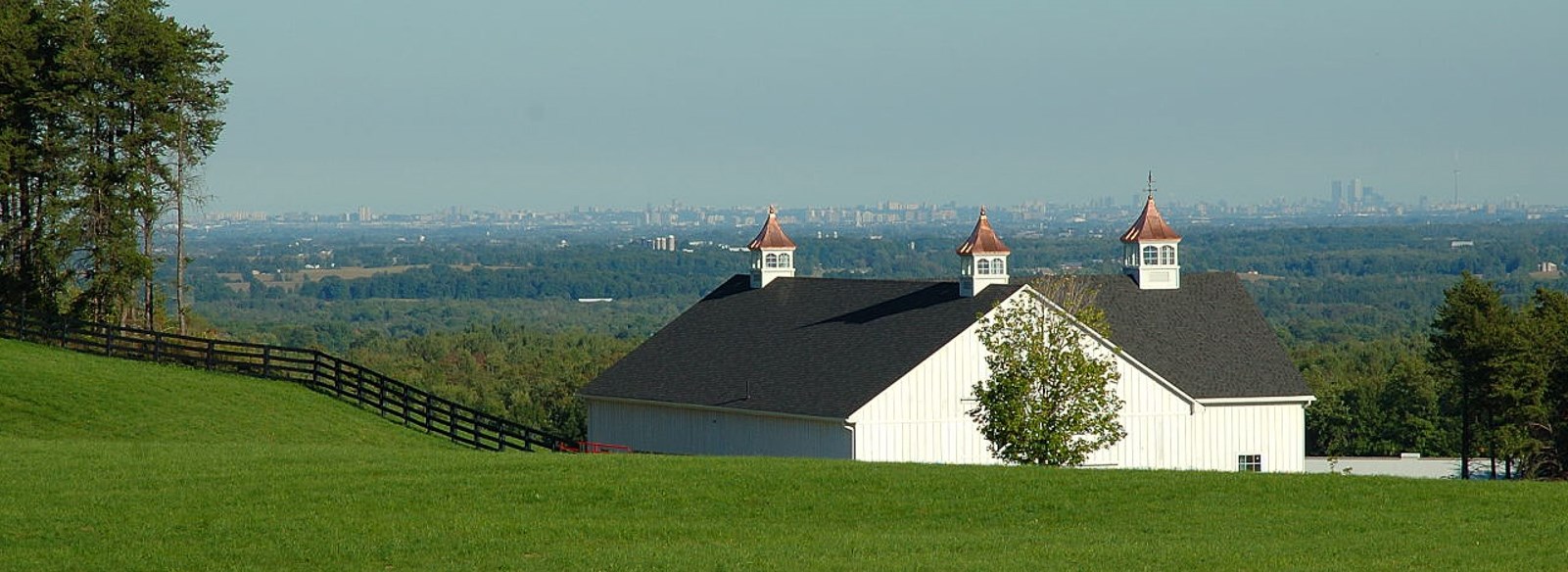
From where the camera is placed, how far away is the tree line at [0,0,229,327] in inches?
2237

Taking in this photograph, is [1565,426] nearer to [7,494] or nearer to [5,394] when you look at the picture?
[5,394]

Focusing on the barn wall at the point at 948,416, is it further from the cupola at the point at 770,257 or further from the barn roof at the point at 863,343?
the cupola at the point at 770,257

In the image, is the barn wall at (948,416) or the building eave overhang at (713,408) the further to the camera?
the building eave overhang at (713,408)

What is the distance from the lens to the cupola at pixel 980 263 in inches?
1932

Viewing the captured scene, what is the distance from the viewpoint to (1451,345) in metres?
68.8

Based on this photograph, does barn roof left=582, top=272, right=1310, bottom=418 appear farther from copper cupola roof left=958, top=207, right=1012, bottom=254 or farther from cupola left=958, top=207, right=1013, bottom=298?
copper cupola roof left=958, top=207, right=1012, bottom=254

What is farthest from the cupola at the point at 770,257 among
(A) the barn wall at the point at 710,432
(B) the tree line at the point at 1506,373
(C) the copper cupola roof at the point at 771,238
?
(B) the tree line at the point at 1506,373

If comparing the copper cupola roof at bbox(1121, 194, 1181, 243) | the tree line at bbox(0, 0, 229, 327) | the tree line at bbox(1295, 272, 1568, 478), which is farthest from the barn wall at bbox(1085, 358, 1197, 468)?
the tree line at bbox(0, 0, 229, 327)

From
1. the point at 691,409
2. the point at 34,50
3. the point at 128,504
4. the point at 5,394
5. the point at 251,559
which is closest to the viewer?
the point at 251,559

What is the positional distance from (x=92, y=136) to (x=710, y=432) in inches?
851

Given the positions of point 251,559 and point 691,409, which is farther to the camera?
point 691,409

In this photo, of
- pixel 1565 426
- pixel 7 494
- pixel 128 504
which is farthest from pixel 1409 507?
pixel 1565 426

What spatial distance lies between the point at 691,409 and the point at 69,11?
2330 centimetres

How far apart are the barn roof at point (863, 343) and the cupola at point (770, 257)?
0.38m
